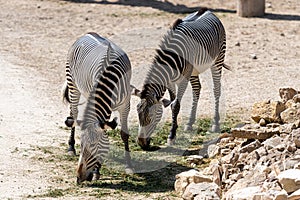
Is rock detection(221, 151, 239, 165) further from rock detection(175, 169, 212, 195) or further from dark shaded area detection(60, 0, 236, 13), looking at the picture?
dark shaded area detection(60, 0, 236, 13)

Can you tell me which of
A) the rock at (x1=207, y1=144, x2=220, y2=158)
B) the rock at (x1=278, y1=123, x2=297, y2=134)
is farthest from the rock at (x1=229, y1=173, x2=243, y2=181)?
the rock at (x1=207, y1=144, x2=220, y2=158)

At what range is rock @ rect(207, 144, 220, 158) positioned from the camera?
968 cm

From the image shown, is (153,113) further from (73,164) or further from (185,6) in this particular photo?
(185,6)

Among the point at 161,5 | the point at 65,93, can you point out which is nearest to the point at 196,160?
the point at 65,93

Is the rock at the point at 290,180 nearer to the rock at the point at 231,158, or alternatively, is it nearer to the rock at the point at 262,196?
the rock at the point at 262,196

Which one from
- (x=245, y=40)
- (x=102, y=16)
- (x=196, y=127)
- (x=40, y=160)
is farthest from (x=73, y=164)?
(x=102, y=16)

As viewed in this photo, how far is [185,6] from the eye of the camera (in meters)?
19.7

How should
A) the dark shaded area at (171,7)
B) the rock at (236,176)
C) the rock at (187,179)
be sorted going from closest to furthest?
the rock at (236,176) < the rock at (187,179) < the dark shaded area at (171,7)

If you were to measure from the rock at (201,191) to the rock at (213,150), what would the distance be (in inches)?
60.3

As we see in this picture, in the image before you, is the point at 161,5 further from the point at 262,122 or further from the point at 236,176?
the point at 236,176

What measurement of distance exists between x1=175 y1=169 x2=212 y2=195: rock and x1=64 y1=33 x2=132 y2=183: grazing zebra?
0.91 meters

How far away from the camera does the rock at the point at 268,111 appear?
9.59 metres

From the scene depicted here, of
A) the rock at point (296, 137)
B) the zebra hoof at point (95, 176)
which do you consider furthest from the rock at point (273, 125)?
the zebra hoof at point (95, 176)

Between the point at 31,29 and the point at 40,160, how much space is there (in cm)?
838
